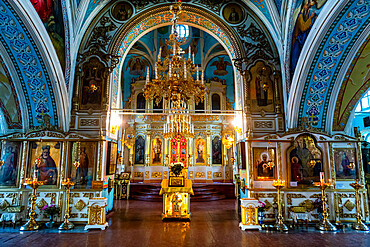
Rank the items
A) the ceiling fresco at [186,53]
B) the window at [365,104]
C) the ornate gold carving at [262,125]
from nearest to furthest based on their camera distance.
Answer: the ornate gold carving at [262,125], the window at [365,104], the ceiling fresco at [186,53]

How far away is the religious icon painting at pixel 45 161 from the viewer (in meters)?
9.10

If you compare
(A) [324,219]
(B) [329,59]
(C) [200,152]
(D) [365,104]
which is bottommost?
(A) [324,219]

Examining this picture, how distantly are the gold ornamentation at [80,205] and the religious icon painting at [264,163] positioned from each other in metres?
6.60

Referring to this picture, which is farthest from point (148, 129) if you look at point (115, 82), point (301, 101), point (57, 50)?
point (301, 101)

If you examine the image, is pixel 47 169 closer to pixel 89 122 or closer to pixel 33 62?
pixel 89 122

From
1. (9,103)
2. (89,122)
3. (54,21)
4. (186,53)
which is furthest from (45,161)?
(186,53)

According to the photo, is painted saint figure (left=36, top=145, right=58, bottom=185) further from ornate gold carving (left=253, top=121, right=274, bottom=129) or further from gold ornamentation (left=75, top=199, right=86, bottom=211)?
ornate gold carving (left=253, top=121, right=274, bottom=129)

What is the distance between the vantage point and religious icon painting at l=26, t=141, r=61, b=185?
9.10 meters

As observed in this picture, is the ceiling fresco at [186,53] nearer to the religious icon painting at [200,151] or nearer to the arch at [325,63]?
the religious icon painting at [200,151]

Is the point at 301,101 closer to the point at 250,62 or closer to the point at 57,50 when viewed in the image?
the point at 250,62

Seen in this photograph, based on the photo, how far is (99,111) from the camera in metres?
9.77

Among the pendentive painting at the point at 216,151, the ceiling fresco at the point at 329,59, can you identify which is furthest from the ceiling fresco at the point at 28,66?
the pendentive painting at the point at 216,151

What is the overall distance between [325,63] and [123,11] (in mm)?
8604

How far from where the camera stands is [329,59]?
8602mm
